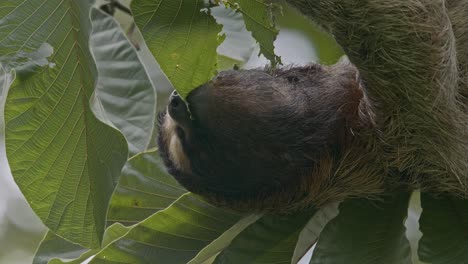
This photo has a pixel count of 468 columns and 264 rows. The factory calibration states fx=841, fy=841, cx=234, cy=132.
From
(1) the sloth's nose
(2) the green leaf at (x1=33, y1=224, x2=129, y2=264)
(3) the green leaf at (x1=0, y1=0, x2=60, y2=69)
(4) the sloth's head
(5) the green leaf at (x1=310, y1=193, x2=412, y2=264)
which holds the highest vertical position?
(3) the green leaf at (x1=0, y1=0, x2=60, y2=69)

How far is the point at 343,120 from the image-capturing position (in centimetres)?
491

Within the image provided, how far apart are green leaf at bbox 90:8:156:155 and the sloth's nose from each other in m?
0.29

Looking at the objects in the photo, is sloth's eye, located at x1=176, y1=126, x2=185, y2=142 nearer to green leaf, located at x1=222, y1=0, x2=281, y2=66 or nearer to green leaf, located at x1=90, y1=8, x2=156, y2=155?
green leaf, located at x1=90, y1=8, x2=156, y2=155

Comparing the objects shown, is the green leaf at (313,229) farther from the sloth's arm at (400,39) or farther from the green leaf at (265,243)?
the sloth's arm at (400,39)

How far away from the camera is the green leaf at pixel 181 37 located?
3361 millimetres

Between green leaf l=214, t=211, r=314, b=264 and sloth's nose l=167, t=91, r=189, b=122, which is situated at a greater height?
sloth's nose l=167, t=91, r=189, b=122

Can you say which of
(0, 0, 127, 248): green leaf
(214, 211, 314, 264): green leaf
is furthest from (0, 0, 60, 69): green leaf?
(214, 211, 314, 264): green leaf

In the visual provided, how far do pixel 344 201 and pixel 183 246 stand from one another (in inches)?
39.3

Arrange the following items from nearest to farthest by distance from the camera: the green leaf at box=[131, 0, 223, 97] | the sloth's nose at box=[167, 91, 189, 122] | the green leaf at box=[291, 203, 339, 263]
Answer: the green leaf at box=[131, 0, 223, 97] → the green leaf at box=[291, 203, 339, 263] → the sloth's nose at box=[167, 91, 189, 122]

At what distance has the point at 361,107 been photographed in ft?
15.9

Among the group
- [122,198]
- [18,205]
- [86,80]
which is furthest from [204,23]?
[18,205]

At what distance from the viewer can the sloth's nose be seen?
4.47 m

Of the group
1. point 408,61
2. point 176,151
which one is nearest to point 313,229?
point 176,151

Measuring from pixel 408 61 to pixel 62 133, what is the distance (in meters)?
1.81
